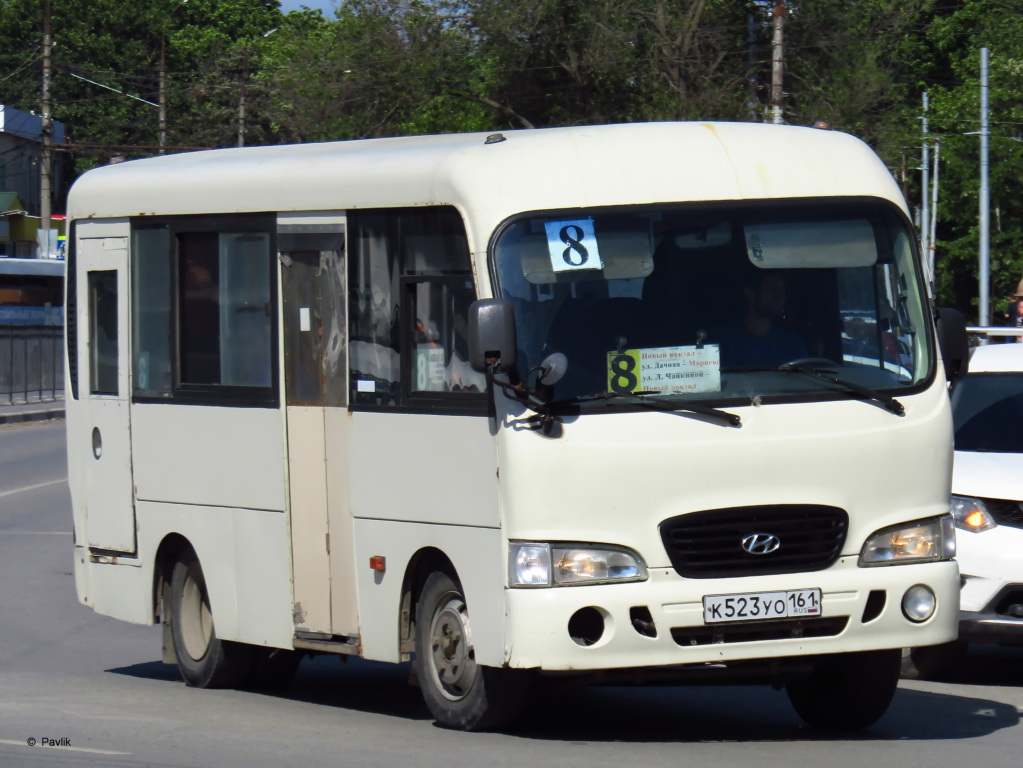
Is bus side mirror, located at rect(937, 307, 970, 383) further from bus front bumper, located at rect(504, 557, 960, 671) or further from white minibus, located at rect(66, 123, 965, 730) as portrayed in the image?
bus front bumper, located at rect(504, 557, 960, 671)

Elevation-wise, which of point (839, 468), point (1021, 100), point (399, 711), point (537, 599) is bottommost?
point (399, 711)

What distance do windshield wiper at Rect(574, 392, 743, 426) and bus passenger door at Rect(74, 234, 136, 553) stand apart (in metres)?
3.57

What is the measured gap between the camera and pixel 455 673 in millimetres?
7410

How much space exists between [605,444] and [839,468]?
0.93 meters

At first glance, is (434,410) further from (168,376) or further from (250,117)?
(250,117)

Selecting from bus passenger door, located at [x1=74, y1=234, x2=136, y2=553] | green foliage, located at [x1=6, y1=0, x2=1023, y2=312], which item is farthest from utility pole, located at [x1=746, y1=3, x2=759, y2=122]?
bus passenger door, located at [x1=74, y1=234, x2=136, y2=553]

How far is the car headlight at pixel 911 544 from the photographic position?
7117 millimetres

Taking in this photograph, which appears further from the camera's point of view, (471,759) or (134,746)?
(134,746)

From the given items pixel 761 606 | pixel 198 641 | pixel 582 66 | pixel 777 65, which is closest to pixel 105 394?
pixel 198 641

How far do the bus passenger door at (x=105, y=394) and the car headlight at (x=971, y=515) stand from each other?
13.9ft

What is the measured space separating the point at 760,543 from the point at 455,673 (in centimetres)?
138

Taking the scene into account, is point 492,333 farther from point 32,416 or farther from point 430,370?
point 32,416

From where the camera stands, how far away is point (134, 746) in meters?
7.25

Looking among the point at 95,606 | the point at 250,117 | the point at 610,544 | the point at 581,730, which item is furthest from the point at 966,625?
the point at 250,117
